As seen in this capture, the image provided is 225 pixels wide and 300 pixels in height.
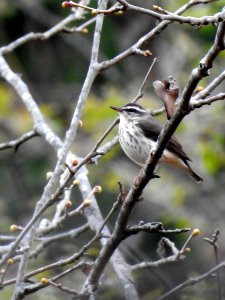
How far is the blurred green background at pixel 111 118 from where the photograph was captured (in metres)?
11.6

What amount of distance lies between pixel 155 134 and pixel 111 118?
4.05 metres

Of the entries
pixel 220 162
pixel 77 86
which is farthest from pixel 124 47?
pixel 220 162

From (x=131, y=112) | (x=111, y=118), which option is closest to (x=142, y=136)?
(x=131, y=112)

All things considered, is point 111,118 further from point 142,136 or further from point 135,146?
point 135,146

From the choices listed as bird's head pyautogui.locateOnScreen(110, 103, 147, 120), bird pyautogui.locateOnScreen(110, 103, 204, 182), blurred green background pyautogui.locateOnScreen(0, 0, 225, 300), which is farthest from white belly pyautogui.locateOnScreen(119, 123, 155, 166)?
blurred green background pyautogui.locateOnScreen(0, 0, 225, 300)

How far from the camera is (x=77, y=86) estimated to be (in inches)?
582

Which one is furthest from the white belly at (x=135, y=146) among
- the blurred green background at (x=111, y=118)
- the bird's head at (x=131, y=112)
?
the blurred green background at (x=111, y=118)

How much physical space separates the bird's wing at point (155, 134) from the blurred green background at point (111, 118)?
1538 millimetres

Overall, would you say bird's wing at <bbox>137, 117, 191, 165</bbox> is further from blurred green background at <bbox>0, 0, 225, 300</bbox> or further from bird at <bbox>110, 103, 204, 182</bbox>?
blurred green background at <bbox>0, 0, 225, 300</bbox>

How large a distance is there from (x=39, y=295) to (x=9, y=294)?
0.63m

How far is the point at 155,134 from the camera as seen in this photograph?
762cm

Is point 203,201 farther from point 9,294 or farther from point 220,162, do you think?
point 9,294

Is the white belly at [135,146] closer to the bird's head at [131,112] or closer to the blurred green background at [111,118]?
the bird's head at [131,112]

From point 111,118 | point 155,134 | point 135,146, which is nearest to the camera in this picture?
point 135,146
